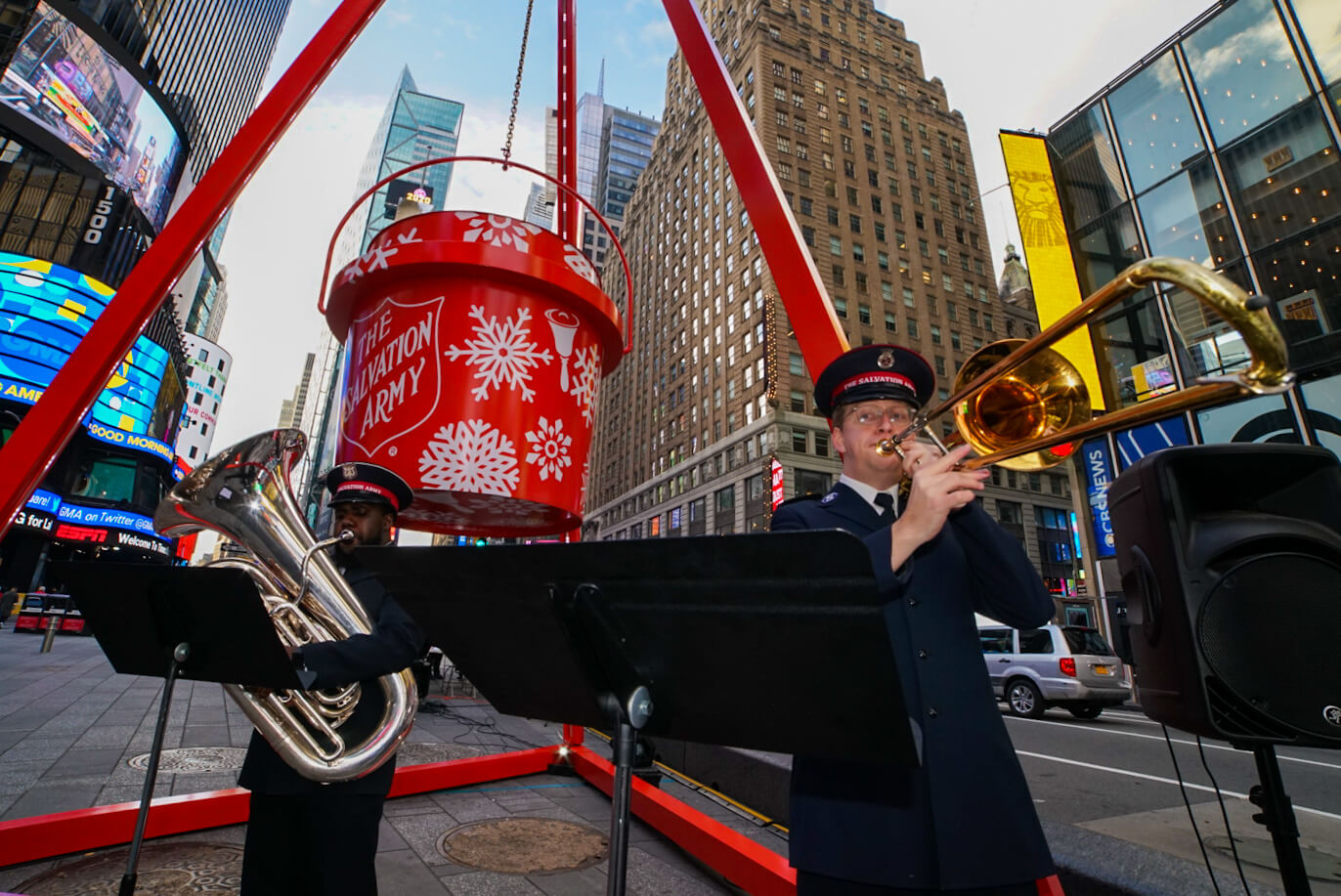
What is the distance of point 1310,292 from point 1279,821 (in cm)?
2275

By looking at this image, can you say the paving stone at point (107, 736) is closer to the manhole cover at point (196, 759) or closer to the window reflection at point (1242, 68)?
the manhole cover at point (196, 759)

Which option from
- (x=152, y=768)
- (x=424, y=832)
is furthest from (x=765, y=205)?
(x=424, y=832)

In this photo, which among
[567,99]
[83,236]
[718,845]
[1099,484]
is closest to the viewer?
[718,845]

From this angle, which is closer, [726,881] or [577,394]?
[577,394]

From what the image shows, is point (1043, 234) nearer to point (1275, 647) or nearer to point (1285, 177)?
point (1285, 177)

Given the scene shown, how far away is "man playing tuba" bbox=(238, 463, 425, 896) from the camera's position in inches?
96.0

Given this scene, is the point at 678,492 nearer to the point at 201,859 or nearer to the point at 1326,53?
the point at 1326,53

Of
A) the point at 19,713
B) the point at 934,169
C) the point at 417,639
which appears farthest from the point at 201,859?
the point at 934,169

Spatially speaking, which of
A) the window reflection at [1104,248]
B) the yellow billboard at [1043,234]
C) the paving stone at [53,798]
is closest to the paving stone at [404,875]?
the paving stone at [53,798]

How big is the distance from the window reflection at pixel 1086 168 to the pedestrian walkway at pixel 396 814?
25.7 metres

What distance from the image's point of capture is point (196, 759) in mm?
6234

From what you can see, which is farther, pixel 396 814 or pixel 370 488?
pixel 396 814

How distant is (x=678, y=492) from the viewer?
171ft

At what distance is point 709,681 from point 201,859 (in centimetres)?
452
